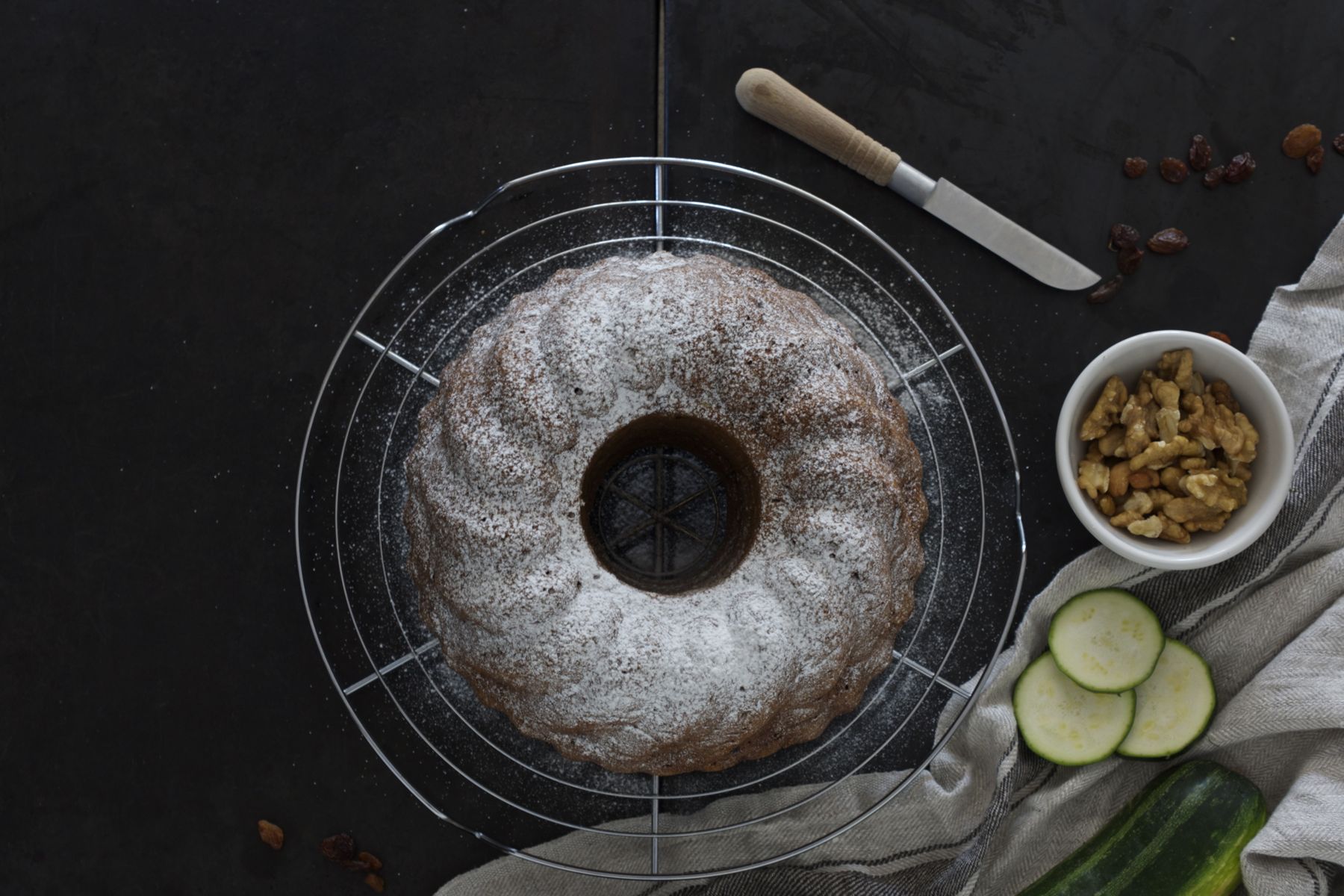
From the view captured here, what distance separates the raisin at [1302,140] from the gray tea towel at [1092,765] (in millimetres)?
209

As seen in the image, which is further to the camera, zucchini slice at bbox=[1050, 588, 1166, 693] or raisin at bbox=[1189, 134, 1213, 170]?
raisin at bbox=[1189, 134, 1213, 170]

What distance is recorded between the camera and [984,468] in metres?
2.30

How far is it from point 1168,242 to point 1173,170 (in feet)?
0.56

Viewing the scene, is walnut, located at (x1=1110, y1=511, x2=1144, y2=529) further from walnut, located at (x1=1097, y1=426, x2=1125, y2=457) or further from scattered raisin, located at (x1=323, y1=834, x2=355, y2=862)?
scattered raisin, located at (x1=323, y1=834, x2=355, y2=862)

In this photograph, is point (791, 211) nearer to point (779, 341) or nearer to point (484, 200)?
point (779, 341)

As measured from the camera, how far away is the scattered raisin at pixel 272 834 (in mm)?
2289

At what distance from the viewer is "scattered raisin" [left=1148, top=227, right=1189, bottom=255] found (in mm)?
2309

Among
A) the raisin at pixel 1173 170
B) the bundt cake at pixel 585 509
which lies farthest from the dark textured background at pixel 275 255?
the bundt cake at pixel 585 509

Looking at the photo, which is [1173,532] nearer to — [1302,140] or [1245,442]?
[1245,442]

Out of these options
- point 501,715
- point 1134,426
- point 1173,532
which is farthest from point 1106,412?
point 501,715

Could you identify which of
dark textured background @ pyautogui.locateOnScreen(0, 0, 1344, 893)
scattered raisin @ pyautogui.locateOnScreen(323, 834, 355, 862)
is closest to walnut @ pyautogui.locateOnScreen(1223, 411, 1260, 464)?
dark textured background @ pyautogui.locateOnScreen(0, 0, 1344, 893)

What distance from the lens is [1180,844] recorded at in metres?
2.15

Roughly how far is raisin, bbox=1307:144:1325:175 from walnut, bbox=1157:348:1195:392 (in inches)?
24.0

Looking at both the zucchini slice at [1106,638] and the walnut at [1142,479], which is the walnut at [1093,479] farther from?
the zucchini slice at [1106,638]
